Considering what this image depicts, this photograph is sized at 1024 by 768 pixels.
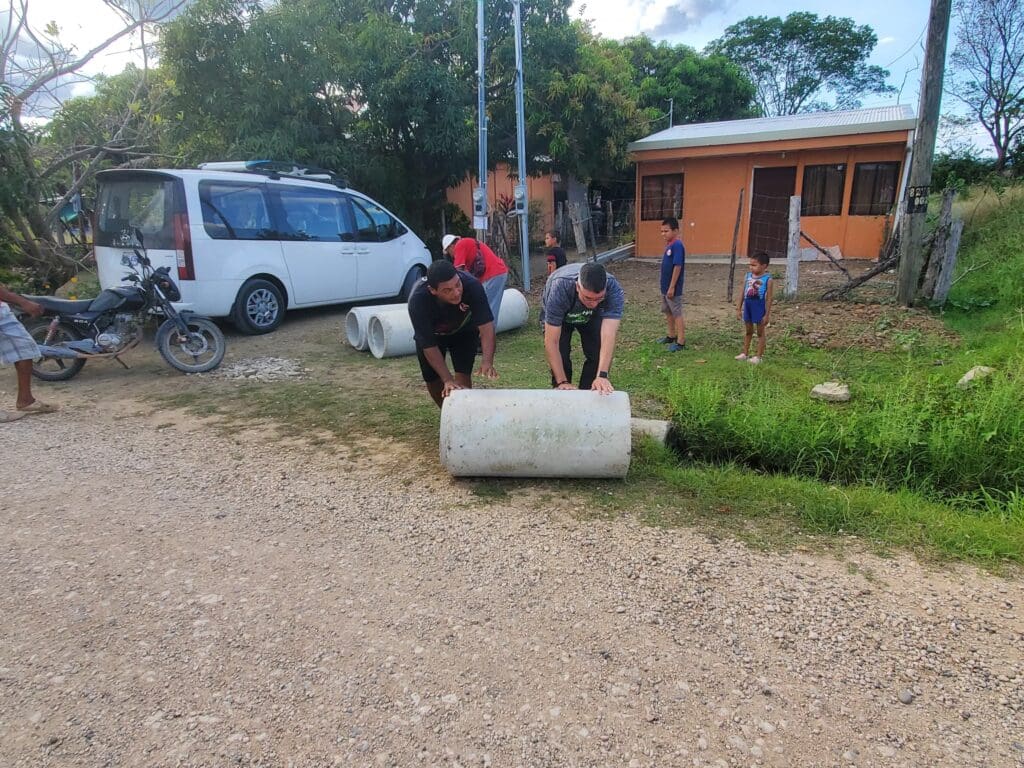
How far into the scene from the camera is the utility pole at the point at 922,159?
7.99m

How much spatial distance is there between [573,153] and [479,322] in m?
11.2

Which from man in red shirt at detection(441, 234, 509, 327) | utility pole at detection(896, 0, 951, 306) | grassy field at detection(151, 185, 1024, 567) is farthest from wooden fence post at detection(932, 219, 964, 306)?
man in red shirt at detection(441, 234, 509, 327)

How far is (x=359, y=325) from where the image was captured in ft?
23.2

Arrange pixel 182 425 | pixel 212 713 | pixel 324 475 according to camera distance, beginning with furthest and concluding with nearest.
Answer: pixel 182 425 → pixel 324 475 → pixel 212 713

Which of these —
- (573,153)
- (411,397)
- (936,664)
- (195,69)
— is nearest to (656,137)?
(573,153)

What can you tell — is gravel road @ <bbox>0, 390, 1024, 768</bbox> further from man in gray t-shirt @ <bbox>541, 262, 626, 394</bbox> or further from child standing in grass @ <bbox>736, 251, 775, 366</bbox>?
child standing in grass @ <bbox>736, 251, 775, 366</bbox>

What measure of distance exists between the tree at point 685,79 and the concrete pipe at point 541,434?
24533 mm

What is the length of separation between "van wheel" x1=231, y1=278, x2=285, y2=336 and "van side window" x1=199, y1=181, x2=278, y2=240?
1.94 ft

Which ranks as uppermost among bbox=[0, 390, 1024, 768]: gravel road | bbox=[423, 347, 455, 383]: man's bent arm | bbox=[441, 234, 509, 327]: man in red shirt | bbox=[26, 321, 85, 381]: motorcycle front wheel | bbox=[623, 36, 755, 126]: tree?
bbox=[623, 36, 755, 126]: tree

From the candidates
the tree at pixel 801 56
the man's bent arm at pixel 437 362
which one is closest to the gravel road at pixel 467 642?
the man's bent arm at pixel 437 362

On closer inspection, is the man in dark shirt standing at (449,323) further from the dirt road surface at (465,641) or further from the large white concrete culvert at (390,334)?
the large white concrete culvert at (390,334)

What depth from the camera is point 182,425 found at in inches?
191

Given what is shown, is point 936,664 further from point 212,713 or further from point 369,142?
point 369,142

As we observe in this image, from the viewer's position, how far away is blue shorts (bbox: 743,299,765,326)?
20.7 feet
